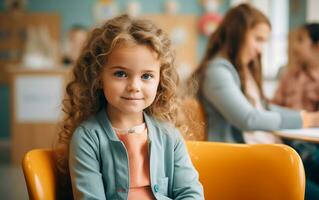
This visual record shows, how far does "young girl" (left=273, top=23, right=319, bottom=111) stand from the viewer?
2.47 m

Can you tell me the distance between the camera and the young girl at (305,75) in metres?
2.47

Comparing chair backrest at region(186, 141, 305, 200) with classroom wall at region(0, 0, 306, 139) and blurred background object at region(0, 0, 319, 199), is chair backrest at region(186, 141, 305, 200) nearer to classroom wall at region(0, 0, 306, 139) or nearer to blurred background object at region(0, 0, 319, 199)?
blurred background object at region(0, 0, 319, 199)

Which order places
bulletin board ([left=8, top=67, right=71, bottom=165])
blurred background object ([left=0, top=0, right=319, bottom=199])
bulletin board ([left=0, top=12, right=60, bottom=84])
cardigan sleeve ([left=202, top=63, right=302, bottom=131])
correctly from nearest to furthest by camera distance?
cardigan sleeve ([left=202, top=63, right=302, bottom=131]) → bulletin board ([left=8, top=67, right=71, bottom=165]) → blurred background object ([left=0, top=0, right=319, bottom=199]) → bulletin board ([left=0, top=12, right=60, bottom=84])

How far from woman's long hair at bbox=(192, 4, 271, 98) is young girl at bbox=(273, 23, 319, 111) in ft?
1.87

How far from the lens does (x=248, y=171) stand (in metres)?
1.24

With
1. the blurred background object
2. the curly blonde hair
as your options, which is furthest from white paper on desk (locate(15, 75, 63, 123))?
the curly blonde hair

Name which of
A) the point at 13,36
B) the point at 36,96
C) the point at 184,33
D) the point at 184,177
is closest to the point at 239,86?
the point at 184,177

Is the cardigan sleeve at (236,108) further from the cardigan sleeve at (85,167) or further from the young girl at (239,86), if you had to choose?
the cardigan sleeve at (85,167)

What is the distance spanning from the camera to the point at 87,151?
1.06 m

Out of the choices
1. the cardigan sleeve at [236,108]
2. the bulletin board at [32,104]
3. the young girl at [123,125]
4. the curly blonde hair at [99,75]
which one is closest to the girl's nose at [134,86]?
the young girl at [123,125]

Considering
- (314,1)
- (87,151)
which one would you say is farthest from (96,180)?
(314,1)

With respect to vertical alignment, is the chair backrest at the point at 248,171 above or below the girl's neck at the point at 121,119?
below

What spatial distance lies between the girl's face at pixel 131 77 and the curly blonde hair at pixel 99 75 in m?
0.03

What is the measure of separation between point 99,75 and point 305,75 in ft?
5.77
